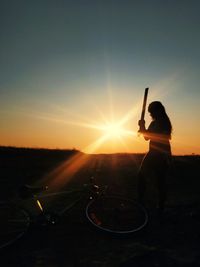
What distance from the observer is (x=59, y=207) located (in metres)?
8.02

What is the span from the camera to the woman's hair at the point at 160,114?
30.2 feet

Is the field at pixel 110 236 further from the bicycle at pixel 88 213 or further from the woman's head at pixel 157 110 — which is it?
the woman's head at pixel 157 110

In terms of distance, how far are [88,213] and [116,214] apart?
60 centimetres

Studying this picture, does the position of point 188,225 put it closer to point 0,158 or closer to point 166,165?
point 166,165

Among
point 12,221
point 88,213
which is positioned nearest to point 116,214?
point 88,213

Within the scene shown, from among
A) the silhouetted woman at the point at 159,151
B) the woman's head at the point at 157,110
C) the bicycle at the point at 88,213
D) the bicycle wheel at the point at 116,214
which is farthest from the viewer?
the woman's head at the point at 157,110

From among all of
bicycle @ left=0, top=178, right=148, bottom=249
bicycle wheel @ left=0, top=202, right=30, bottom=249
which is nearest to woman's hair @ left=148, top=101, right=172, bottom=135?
bicycle @ left=0, top=178, right=148, bottom=249

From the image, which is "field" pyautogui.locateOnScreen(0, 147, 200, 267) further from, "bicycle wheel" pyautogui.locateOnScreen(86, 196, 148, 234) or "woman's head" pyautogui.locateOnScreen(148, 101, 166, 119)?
"woman's head" pyautogui.locateOnScreen(148, 101, 166, 119)

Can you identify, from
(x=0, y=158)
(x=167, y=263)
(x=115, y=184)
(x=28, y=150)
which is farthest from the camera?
(x=28, y=150)

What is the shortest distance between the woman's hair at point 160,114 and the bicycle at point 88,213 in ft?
5.94

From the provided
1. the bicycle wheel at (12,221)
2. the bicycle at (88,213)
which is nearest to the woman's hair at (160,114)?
the bicycle at (88,213)

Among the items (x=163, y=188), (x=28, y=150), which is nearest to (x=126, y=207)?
(x=163, y=188)

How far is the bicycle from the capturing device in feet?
24.6

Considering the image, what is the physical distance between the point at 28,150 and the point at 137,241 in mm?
10454
